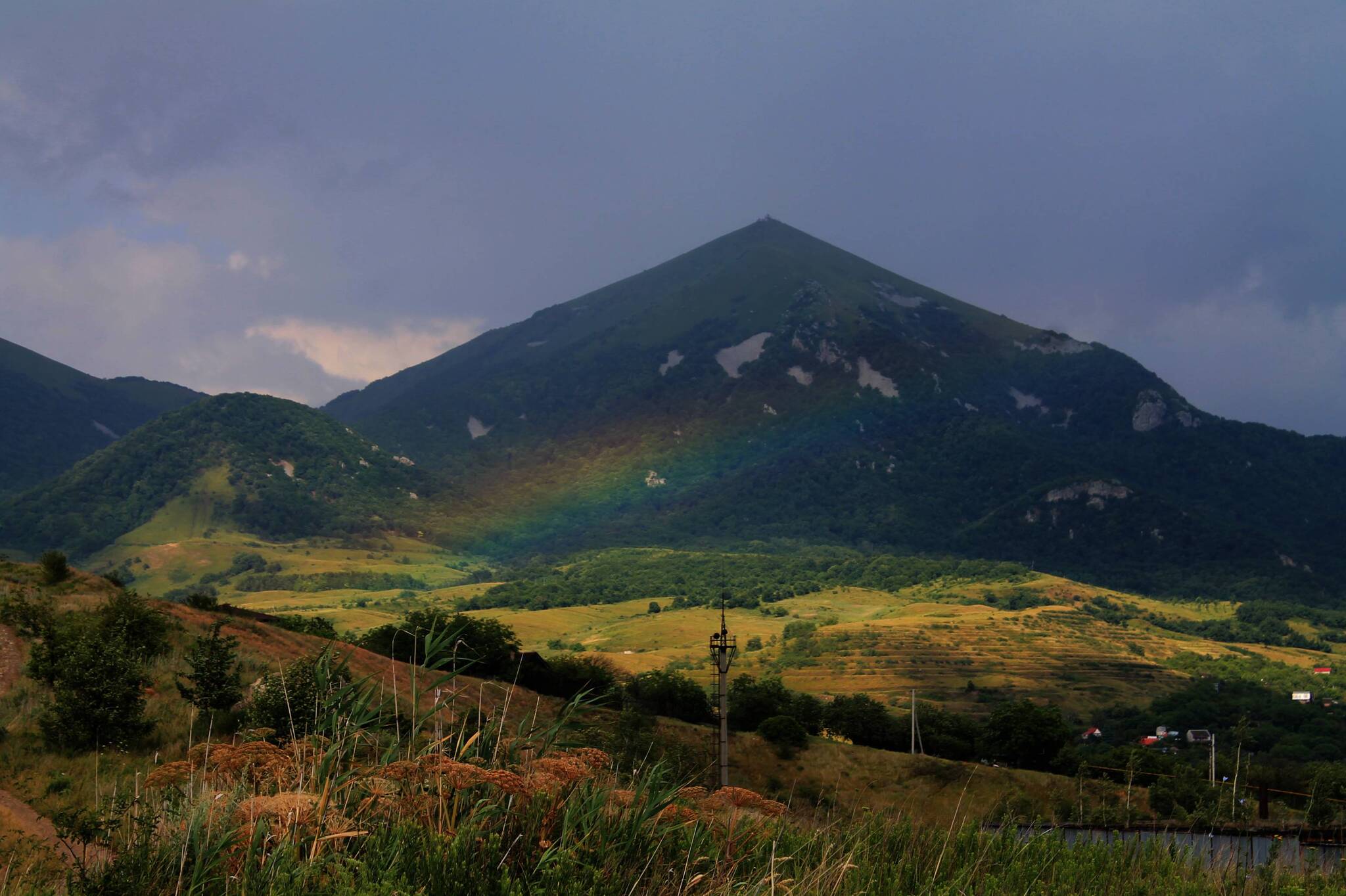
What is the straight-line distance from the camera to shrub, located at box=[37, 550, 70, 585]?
39.8 meters

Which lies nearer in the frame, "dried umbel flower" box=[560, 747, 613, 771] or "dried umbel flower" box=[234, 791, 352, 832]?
"dried umbel flower" box=[234, 791, 352, 832]

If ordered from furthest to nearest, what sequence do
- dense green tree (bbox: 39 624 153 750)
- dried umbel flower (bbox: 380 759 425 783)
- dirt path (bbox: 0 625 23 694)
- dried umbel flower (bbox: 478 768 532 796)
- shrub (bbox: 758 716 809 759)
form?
1. shrub (bbox: 758 716 809 759)
2. dirt path (bbox: 0 625 23 694)
3. dense green tree (bbox: 39 624 153 750)
4. dried umbel flower (bbox: 380 759 425 783)
5. dried umbel flower (bbox: 478 768 532 796)

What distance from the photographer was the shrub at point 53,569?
39844mm

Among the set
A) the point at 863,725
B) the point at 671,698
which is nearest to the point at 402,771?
the point at 671,698

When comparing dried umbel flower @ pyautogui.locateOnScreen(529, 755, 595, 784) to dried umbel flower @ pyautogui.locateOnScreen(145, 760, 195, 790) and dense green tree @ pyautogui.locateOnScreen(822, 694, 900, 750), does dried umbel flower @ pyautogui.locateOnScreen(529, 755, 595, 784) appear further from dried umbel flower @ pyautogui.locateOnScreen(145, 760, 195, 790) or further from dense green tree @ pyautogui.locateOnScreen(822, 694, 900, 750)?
dense green tree @ pyautogui.locateOnScreen(822, 694, 900, 750)

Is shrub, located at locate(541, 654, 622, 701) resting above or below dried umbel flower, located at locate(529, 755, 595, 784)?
below

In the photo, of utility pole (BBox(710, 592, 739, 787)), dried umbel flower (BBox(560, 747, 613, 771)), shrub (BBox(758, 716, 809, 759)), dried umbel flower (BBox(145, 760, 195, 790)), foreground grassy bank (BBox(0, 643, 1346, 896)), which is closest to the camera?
foreground grassy bank (BBox(0, 643, 1346, 896))

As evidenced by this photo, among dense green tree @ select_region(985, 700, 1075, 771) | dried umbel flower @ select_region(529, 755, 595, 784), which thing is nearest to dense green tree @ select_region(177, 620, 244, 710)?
dried umbel flower @ select_region(529, 755, 595, 784)

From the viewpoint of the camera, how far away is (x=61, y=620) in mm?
28062

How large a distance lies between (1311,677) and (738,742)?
471ft

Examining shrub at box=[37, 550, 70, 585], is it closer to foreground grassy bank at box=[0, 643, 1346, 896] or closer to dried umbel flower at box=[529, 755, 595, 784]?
foreground grassy bank at box=[0, 643, 1346, 896]

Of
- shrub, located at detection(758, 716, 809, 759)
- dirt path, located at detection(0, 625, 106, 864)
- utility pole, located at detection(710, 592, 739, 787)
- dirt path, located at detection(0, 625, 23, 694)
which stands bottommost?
shrub, located at detection(758, 716, 809, 759)

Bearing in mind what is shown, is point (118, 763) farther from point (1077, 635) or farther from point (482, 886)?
point (1077, 635)

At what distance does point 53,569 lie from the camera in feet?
133
